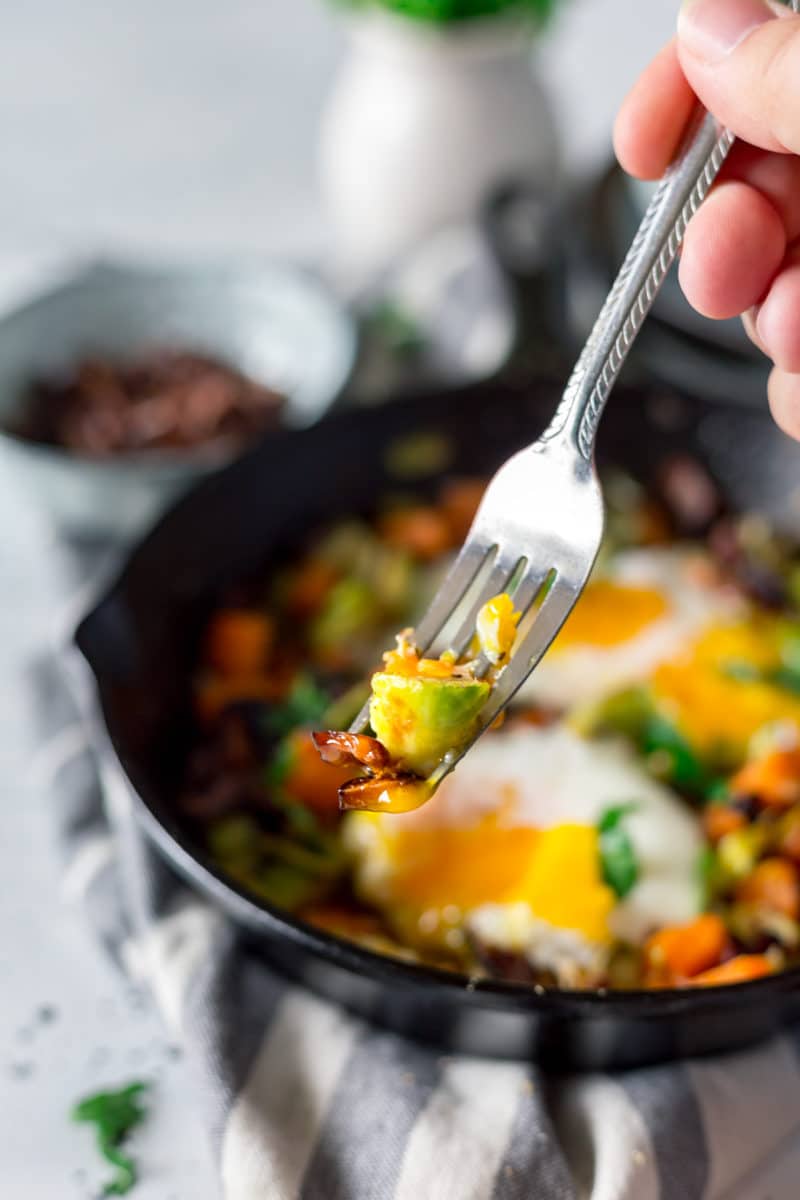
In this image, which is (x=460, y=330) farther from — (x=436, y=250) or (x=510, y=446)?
(x=510, y=446)

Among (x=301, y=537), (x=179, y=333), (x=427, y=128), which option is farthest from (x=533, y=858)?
(x=427, y=128)

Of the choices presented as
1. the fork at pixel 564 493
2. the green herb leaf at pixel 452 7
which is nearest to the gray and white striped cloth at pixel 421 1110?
the fork at pixel 564 493

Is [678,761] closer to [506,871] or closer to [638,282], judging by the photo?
[506,871]

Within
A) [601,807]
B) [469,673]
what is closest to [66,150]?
[601,807]

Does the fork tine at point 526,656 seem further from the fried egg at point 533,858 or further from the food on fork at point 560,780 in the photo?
the fried egg at point 533,858

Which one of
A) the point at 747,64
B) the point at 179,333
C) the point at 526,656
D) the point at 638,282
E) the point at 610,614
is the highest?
the point at 747,64

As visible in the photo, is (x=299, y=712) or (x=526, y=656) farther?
(x=299, y=712)

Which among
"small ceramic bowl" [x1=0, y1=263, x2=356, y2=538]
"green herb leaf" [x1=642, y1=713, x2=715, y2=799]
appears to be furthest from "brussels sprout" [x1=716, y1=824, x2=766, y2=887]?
"small ceramic bowl" [x1=0, y1=263, x2=356, y2=538]

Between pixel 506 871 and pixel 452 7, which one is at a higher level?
pixel 452 7
